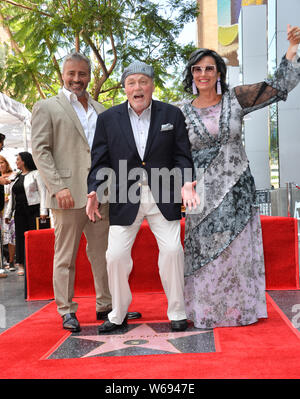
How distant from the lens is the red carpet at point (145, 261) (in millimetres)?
4832

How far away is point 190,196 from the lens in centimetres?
331

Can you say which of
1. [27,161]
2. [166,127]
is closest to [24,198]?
[27,161]

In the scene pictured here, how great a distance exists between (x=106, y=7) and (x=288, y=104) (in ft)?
17.7

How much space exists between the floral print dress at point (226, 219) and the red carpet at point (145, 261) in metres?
1.26

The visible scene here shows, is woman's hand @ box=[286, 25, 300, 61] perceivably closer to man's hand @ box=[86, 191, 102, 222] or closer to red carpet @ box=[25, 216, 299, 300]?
man's hand @ box=[86, 191, 102, 222]

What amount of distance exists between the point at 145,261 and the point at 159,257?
1535mm

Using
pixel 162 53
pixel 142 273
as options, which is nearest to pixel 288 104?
pixel 162 53

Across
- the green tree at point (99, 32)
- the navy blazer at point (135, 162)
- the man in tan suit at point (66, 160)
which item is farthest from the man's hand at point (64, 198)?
the green tree at point (99, 32)

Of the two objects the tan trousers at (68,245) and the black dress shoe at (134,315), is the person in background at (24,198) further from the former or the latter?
the black dress shoe at (134,315)

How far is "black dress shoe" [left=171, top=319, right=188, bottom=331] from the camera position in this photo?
11.3 ft

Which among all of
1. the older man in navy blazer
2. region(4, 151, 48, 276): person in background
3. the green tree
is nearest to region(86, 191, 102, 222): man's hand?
the older man in navy blazer

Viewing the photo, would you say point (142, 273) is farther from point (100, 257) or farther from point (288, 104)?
point (288, 104)

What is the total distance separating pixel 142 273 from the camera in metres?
4.99

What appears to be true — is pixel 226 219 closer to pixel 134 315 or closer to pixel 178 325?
pixel 178 325
